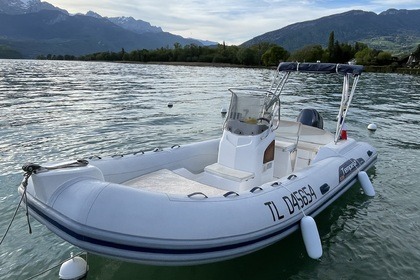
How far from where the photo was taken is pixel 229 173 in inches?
210

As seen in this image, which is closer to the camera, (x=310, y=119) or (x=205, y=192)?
(x=205, y=192)

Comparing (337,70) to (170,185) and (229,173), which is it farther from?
(170,185)

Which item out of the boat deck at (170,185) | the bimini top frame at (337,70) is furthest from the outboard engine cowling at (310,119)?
the boat deck at (170,185)

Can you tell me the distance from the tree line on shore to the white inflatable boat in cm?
6957

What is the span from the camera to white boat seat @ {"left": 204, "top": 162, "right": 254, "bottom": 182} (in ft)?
17.0

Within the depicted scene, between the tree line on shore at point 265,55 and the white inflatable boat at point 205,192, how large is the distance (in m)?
69.6

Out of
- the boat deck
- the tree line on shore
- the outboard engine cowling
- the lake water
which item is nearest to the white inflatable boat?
the boat deck

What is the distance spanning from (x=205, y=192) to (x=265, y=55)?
89016 mm

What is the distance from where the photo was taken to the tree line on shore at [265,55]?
84606mm

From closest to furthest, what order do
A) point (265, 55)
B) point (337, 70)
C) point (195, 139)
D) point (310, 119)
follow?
1. point (337, 70)
2. point (310, 119)
3. point (195, 139)
4. point (265, 55)

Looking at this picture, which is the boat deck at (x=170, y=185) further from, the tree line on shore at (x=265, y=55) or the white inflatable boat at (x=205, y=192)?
the tree line on shore at (x=265, y=55)

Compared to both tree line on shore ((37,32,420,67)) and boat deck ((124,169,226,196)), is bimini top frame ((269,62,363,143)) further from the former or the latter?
tree line on shore ((37,32,420,67))

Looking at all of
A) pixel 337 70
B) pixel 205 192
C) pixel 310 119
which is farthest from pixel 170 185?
pixel 310 119

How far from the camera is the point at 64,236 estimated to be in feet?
11.8
